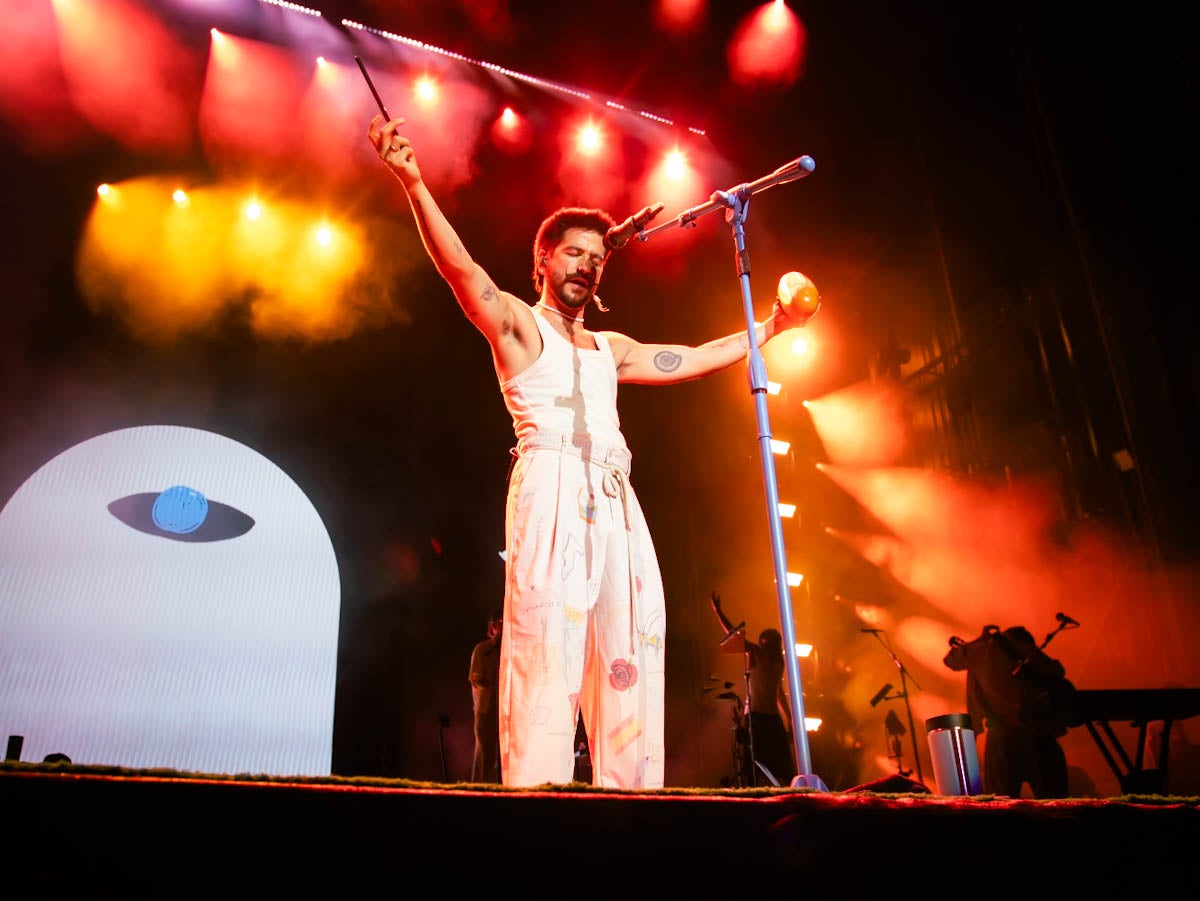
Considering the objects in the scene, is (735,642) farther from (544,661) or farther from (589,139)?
(544,661)

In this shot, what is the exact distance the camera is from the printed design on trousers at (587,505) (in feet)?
7.30

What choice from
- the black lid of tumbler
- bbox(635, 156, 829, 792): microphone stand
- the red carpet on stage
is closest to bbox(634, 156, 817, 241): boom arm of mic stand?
bbox(635, 156, 829, 792): microphone stand

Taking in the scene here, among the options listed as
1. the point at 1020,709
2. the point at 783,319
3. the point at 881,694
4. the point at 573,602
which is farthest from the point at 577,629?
the point at 881,694

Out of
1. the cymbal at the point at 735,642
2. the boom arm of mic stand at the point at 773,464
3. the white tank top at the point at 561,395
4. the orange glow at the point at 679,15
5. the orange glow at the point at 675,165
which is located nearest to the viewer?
the boom arm of mic stand at the point at 773,464

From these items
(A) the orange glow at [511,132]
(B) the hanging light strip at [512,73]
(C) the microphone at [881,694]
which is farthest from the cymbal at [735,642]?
(A) the orange glow at [511,132]

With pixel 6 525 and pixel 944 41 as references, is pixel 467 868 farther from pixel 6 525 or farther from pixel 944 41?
pixel 944 41

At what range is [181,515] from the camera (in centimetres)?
675

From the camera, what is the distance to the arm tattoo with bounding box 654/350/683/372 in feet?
9.25

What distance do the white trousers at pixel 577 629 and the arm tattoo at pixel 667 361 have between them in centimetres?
60

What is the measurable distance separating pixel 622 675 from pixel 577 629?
18 cm

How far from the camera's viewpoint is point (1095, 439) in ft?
23.4

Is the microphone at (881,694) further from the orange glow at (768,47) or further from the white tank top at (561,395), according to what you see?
the white tank top at (561,395)

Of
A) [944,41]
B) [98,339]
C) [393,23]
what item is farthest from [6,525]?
[944,41]

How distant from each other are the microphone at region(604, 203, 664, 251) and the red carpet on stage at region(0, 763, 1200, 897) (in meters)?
1.70
